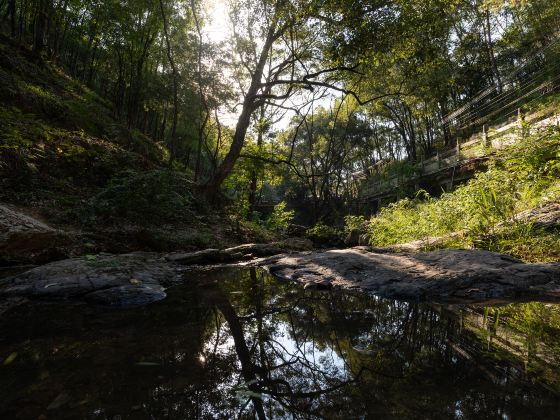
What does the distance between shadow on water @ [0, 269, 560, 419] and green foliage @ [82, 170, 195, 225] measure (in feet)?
15.8

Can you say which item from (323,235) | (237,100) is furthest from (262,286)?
(237,100)

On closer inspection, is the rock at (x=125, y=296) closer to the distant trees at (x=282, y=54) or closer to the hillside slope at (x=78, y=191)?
the hillside slope at (x=78, y=191)

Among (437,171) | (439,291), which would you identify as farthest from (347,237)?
(439,291)

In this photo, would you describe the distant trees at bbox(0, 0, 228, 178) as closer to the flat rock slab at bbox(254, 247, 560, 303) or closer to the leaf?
the flat rock slab at bbox(254, 247, 560, 303)

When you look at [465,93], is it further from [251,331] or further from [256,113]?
[251,331]

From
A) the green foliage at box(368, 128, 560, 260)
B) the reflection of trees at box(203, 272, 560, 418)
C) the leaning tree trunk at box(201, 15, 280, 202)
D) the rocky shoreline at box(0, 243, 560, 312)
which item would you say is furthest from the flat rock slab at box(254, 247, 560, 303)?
the leaning tree trunk at box(201, 15, 280, 202)

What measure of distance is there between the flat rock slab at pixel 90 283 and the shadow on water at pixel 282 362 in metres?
0.40

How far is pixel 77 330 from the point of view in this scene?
2359 millimetres

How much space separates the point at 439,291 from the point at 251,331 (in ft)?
7.07

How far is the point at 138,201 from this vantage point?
8.12 metres

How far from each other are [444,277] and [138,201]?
727 cm

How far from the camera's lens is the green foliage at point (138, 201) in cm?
730

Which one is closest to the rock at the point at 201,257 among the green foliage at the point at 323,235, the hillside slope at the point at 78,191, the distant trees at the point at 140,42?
the hillside slope at the point at 78,191

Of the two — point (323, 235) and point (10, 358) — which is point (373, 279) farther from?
point (323, 235)
